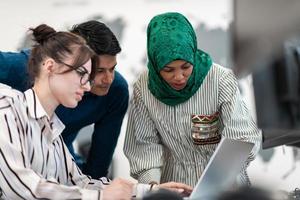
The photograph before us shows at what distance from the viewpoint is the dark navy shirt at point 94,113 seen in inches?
67.1

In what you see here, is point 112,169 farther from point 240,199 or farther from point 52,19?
point 240,199

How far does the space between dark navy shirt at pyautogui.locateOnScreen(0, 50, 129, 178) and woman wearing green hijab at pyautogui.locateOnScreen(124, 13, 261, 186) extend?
6.0 inches

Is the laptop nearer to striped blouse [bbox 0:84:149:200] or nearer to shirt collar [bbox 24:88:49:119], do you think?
striped blouse [bbox 0:84:149:200]

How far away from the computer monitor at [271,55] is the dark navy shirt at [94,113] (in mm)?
961

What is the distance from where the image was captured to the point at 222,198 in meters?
0.67

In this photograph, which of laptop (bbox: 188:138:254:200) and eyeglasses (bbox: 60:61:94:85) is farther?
eyeglasses (bbox: 60:61:94:85)

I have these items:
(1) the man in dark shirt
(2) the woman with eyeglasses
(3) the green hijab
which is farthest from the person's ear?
(3) the green hijab

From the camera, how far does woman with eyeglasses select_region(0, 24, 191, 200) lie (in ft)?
4.01

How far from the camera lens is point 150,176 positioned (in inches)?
64.7

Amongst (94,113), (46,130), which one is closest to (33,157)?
(46,130)

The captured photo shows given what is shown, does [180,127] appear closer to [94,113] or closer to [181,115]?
[181,115]

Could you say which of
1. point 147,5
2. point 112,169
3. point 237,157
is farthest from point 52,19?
point 237,157

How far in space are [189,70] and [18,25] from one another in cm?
175

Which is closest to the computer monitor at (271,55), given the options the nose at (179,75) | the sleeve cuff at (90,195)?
the sleeve cuff at (90,195)
